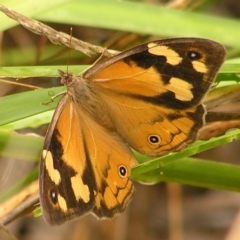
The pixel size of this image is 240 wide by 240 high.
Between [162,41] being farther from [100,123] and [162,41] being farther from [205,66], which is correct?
[100,123]

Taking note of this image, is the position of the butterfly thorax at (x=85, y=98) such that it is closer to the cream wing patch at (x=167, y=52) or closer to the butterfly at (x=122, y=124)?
the butterfly at (x=122, y=124)

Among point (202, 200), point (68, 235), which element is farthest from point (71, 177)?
point (202, 200)

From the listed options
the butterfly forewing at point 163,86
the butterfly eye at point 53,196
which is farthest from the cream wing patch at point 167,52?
the butterfly eye at point 53,196

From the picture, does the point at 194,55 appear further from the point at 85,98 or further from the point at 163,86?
the point at 85,98

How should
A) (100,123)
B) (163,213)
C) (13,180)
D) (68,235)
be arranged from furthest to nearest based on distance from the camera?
1. (163,213)
2. (68,235)
3. (13,180)
4. (100,123)

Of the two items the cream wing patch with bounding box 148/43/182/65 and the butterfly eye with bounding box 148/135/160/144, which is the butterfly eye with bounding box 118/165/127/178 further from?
the cream wing patch with bounding box 148/43/182/65

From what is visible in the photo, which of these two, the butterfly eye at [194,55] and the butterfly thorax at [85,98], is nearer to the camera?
the butterfly eye at [194,55]

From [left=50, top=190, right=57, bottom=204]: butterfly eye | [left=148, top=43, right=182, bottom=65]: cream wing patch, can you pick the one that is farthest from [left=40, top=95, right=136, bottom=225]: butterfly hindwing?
[left=148, top=43, right=182, bottom=65]: cream wing patch

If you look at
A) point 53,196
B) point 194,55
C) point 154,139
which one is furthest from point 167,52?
point 53,196
